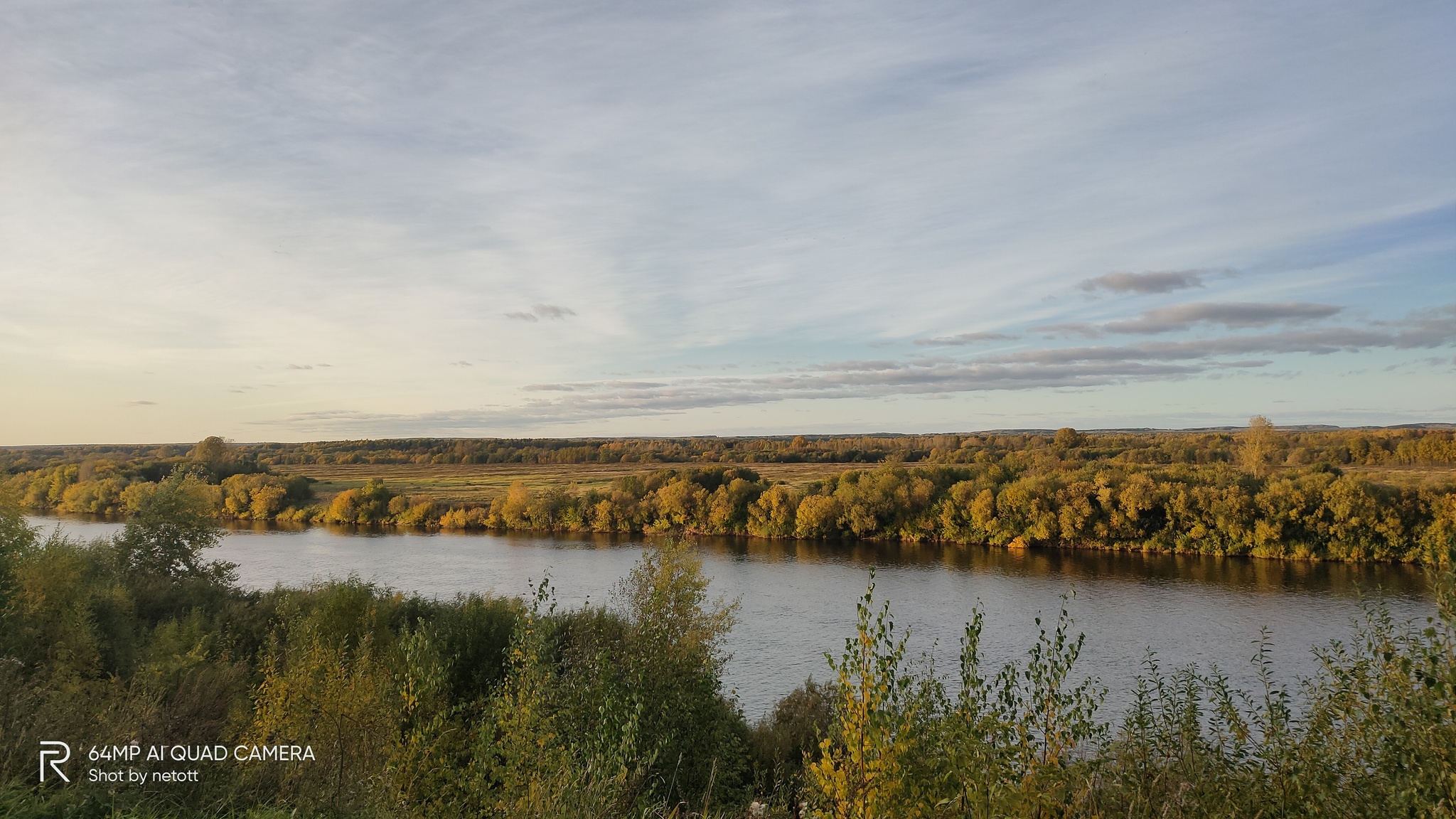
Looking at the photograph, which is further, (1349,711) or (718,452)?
(718,452)

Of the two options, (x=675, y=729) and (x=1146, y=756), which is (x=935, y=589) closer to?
(x=675, y=729)

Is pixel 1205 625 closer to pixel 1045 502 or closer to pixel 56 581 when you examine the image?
pixel 1045 502

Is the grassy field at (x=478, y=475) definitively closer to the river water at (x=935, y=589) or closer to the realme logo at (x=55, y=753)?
the river water at (x=935, y=589)

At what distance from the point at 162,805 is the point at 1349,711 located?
9.13m

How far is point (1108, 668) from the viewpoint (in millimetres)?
26875

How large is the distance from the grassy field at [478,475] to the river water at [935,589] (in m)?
19.1

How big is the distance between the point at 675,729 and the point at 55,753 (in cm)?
1028

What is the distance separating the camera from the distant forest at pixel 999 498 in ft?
166

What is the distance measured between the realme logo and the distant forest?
2437 centimetres

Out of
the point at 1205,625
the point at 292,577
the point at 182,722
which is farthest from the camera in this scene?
the point at 292,577

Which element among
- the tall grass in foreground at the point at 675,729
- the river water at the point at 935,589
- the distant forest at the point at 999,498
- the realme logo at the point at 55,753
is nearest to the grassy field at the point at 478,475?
the distant forest at the point at 999,498

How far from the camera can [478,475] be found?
111875 millimetres

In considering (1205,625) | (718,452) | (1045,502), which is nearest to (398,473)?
(718,452)

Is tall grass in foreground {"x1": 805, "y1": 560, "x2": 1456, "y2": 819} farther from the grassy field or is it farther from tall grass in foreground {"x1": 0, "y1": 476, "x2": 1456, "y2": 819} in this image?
the grassy field
